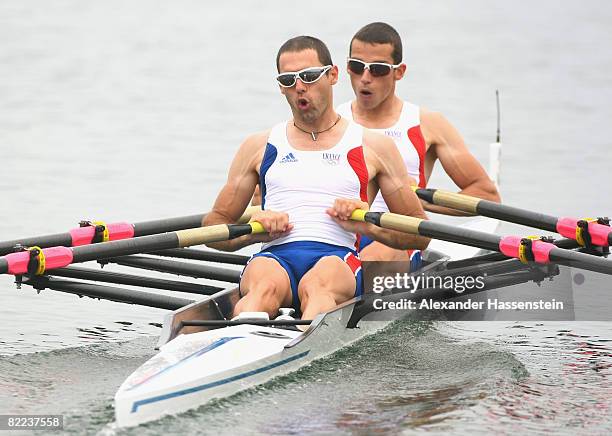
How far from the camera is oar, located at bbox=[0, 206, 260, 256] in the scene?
9539 millimetres

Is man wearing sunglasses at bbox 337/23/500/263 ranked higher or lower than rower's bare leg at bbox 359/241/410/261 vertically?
higher

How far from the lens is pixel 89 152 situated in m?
19.0

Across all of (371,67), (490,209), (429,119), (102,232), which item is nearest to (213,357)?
(102,232)

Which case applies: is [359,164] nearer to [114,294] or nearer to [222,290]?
[222,290]

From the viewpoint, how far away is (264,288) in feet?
28.2

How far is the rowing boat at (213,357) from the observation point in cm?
690

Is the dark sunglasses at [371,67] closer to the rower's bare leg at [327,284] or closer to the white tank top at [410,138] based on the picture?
the white tank top at [410,138]

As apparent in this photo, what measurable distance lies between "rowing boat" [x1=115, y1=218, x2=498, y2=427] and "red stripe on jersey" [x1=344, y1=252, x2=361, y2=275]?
0.87 ft

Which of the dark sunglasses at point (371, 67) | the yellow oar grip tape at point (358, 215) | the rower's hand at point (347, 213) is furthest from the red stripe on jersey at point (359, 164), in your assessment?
the dark sunglasses at point (371, 67)

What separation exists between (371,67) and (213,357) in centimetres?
406

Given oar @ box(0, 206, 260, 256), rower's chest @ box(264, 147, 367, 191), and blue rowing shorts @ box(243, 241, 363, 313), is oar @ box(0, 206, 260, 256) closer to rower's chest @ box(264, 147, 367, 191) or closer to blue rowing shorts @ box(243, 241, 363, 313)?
rower's chest @ box(264, 147, 367, 191)

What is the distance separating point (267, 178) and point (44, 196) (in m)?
7.44

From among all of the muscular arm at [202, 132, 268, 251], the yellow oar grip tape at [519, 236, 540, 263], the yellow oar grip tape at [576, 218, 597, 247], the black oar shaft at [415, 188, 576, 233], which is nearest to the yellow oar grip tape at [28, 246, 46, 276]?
the muscular arm at [202, 132, 268, 251]

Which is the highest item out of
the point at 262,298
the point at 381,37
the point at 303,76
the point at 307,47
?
the point at 381,37
